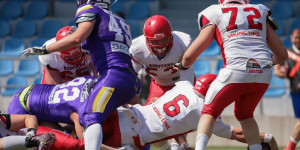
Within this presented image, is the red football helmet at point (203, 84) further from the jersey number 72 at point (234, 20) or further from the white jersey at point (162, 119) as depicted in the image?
the jersey number 72 at point (234, 20)

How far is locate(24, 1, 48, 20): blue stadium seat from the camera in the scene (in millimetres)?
14453

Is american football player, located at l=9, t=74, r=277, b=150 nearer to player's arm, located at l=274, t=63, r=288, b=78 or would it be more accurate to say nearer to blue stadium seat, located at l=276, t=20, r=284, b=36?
player's arm, located at l=274, t=63, r=288, b=78

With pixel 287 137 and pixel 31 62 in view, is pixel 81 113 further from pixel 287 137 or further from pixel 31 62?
pixel 31 62

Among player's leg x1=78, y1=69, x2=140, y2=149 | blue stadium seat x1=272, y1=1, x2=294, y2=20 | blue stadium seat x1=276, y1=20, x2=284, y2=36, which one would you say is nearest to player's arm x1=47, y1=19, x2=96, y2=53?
player's leg x1=78, y1=69, x2=140, y2=149

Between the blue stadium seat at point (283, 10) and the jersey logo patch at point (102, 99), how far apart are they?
33.7 feet

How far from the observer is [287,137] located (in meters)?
9.73

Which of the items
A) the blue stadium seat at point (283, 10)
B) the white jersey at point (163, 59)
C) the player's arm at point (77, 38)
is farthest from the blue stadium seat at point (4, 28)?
the player's arm at point (77, 38)

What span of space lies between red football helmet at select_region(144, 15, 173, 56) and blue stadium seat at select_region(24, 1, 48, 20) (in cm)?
859

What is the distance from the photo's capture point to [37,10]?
1454 cm

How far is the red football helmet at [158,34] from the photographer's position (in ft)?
20.3

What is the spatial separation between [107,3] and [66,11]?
367 inches

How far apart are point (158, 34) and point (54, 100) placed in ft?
4.66

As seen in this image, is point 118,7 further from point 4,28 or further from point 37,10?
point 4,28

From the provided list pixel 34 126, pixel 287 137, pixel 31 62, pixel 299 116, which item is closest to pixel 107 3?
pixel 34 126
